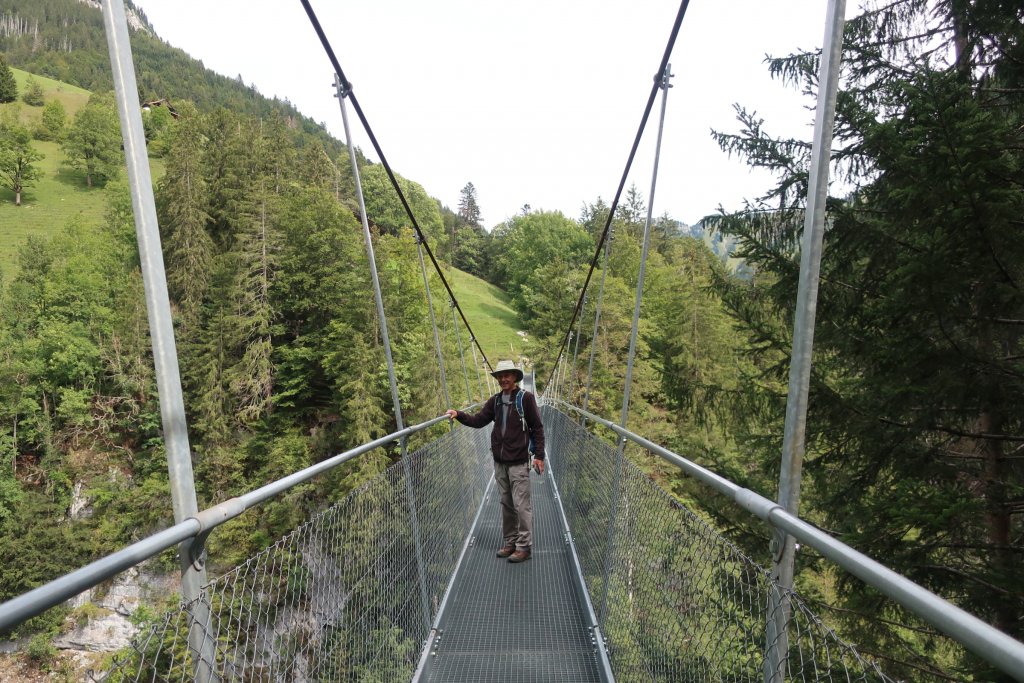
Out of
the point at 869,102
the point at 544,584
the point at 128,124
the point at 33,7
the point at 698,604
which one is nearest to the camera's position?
the point at 128,124

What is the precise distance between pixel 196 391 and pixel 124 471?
4349 millimetres

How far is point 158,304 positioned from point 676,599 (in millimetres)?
1456

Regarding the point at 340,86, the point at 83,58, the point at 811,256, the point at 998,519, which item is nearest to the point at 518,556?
the point at 998,519

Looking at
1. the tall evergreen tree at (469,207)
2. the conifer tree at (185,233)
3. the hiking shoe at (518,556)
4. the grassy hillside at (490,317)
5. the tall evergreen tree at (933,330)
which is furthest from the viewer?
the tall evergreen tree at (469,207)

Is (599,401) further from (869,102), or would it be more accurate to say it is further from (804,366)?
(804,366)

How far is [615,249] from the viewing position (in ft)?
98.1

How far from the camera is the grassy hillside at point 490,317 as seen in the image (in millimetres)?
37781

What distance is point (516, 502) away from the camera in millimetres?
3629

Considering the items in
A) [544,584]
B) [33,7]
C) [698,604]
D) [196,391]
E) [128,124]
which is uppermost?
[33,7]

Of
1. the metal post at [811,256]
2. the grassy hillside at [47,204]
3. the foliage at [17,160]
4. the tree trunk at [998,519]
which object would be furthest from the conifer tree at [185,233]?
the metal post at [811,256]

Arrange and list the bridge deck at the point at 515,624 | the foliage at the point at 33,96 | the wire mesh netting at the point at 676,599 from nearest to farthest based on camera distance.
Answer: the wire mesh netting at the point at 676,599 → the bridge deck at the point at 515,624 → the foliage at the point at 33,96

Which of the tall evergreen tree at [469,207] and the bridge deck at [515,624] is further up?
the tall evergreen tree at [469,207]

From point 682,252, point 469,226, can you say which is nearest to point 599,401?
point 682,252

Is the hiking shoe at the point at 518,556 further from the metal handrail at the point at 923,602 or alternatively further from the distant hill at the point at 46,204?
the distant hill at the point at 46,204
